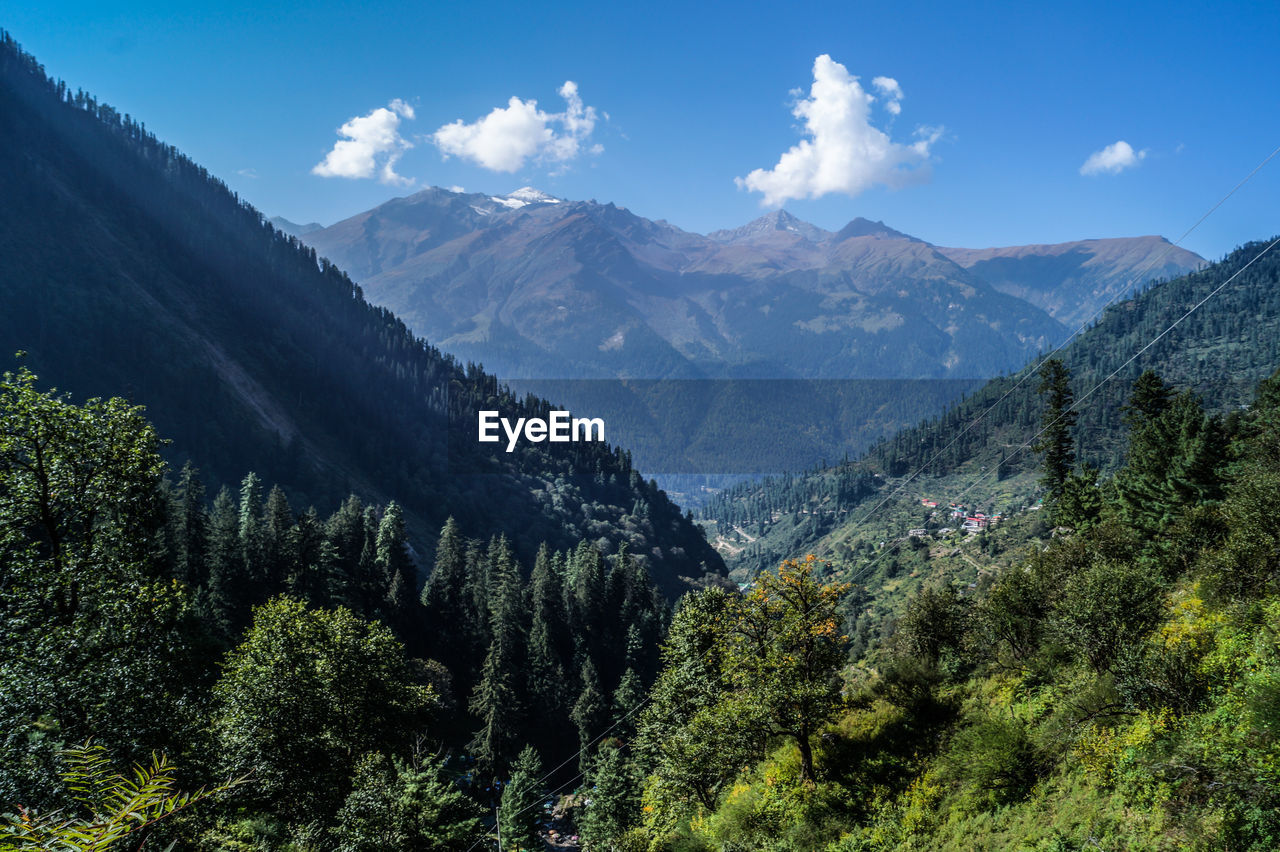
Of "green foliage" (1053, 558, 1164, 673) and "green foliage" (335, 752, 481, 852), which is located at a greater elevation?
"green foliage" (1053, 558, 1164, 673)

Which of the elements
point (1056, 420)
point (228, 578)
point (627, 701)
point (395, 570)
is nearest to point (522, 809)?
point (627, 701)

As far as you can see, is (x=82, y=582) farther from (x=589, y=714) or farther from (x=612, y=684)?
(x=612, y=684)

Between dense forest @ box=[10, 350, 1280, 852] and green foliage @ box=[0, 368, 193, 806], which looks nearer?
green foliage @ box=[0, 368, 193, 806]

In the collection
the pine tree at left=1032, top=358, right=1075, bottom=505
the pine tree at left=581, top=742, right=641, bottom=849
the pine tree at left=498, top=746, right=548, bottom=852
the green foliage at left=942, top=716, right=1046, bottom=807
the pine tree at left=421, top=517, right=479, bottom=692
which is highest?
the pine tree at left=1032, top=358, right=1075, bottom=505

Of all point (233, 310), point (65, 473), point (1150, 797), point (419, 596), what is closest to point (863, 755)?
point (1150, 797)

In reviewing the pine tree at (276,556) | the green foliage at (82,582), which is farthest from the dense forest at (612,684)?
the pine tree at (276,556)

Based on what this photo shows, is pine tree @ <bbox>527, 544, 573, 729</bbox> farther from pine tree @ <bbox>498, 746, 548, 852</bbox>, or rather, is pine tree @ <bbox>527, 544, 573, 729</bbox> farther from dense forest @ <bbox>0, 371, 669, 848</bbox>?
dense forest @ <bbox>0, 371, 669, 848</bbox>

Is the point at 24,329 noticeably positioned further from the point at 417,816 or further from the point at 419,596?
the point at 417,816

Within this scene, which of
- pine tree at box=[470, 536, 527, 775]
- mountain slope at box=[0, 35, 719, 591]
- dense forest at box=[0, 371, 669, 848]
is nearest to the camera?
dense forest at box=[0, 371, 669, 848]

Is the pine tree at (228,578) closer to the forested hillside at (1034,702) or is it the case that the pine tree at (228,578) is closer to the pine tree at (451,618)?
the pine tree at (451,618)

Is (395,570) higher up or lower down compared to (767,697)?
higher up

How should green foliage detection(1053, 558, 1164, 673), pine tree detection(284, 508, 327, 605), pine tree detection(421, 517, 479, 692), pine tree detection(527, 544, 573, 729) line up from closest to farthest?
green foliage detection(1053, 558, 1164, 673)
pine tree detection(284, 508, 327, 605)
pine tree detection(527, 544, 573, 729)
pine tree detection(421, 517, 479, 692)

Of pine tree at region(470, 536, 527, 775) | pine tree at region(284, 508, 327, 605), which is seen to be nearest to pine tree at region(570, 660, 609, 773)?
pine tree at region(470, 536, 527, 775)
